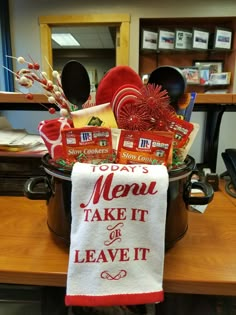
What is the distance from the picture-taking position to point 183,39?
8.19 ft

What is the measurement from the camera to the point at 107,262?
0.34m

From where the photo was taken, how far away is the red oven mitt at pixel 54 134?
16.8 inches

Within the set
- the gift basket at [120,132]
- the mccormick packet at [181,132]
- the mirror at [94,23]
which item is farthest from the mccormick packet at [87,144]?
the mirror at [94,23]

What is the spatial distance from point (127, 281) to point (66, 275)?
9cm

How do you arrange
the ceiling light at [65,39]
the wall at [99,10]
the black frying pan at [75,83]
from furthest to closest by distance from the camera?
the ceiling light at [65,39]
the wall at [99,10]
the black frying pan at [75,83]

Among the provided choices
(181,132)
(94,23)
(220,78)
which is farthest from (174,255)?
(94,23)

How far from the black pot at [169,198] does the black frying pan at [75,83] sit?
0.41 feet

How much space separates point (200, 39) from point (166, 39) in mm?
343

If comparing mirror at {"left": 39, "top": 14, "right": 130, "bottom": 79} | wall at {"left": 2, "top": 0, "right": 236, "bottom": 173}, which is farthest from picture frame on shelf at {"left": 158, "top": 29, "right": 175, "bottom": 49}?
mirror at {"left": 39, "top": 14, "right": 130, "bottom": 79}

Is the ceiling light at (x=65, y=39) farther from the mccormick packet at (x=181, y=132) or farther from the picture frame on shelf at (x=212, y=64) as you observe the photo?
the mccormick packet at (x=181, y=132)

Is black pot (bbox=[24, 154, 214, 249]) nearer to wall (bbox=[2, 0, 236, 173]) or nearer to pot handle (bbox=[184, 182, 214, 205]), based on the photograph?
pot handle (bbox=[184, 182, 214, 205])

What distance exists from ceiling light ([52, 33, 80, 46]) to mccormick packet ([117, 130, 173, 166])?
5016 millimetres

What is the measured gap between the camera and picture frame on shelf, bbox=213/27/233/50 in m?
2.46

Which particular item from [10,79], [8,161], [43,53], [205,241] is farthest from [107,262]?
[43,53]
